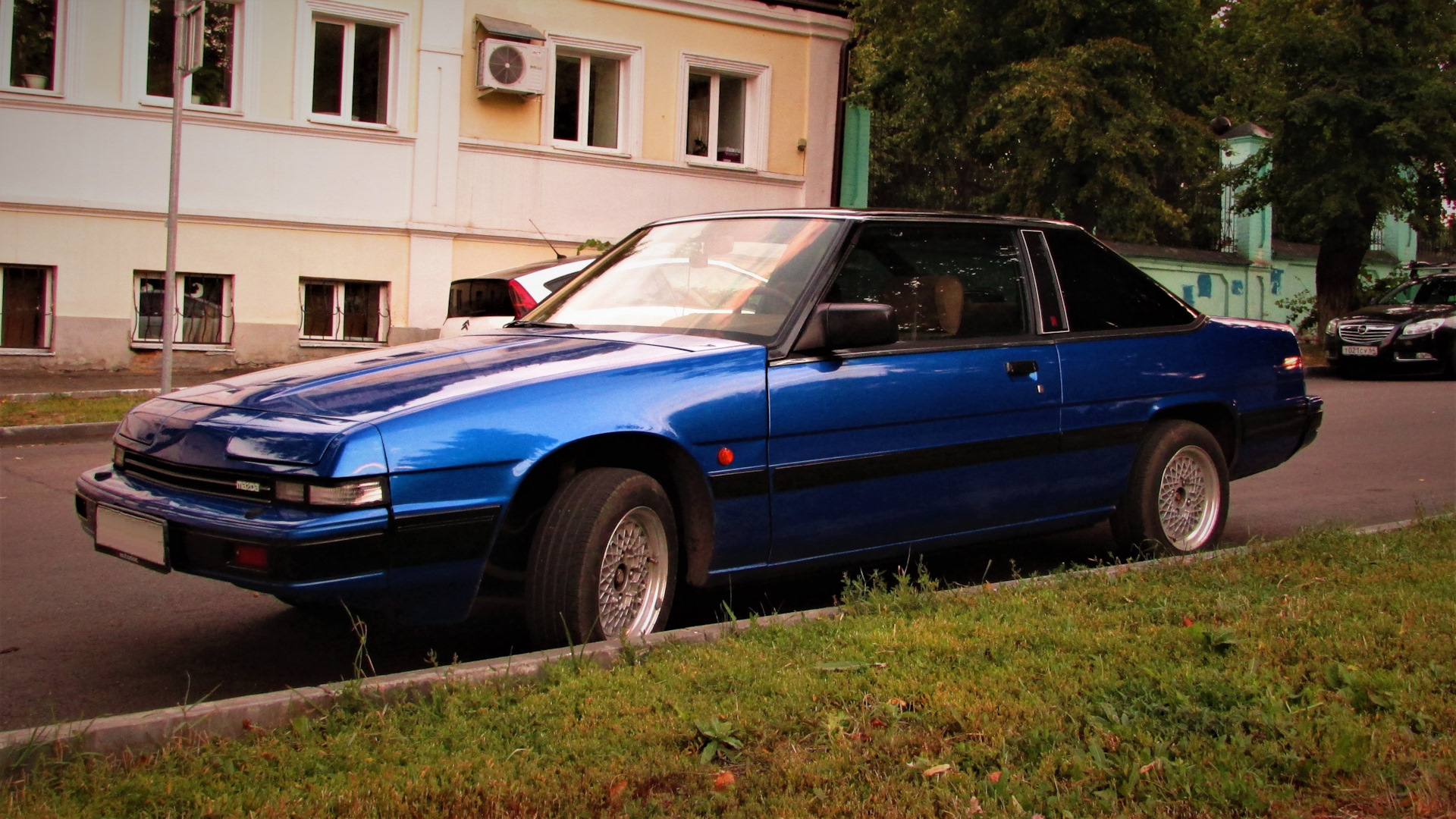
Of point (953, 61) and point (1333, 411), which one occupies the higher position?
point (953, 61)

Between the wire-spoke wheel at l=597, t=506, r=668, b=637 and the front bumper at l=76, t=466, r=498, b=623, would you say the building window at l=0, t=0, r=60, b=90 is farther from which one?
the wire-spoke wheel at l=597, t=506, r=668, b=637

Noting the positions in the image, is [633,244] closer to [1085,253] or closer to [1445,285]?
[1085,253]

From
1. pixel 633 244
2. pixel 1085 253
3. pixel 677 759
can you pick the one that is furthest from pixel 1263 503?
pixel 677 759

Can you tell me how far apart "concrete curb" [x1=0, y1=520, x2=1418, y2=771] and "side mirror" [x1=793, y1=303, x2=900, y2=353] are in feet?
3.46

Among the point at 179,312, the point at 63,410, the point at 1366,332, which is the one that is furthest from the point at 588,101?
the point at 1366,332

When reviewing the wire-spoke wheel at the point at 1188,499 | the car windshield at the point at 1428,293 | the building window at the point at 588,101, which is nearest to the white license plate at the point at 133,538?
the wire-spoke wheel at the point at 1188,499

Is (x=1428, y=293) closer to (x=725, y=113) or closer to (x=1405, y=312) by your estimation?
(x=1405, y=312)

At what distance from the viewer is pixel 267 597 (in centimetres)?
535

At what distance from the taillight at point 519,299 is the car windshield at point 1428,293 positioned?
15733mm

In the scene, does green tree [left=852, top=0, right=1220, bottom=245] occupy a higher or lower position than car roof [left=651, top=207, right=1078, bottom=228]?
higher

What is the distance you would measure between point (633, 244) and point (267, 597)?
Result: 2098 mm

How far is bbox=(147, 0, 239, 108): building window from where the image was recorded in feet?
53.5

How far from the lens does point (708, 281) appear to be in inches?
205

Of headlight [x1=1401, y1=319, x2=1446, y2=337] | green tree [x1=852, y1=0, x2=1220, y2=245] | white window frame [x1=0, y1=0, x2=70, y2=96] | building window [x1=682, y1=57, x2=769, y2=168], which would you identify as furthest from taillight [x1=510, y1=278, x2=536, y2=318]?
headlight [x1=1401, y1=319, x2=1446, y2=337]
